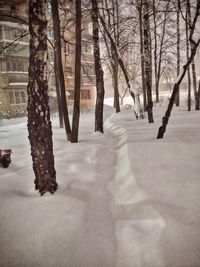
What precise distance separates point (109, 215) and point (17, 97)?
2793 cm

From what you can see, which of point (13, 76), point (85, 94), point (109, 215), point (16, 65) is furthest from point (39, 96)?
point (85, 94)

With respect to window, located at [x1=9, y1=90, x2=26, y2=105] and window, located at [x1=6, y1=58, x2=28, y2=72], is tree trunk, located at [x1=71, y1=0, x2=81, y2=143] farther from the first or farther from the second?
window, located at [x1=6, y1=58, x2=28, y2=72]

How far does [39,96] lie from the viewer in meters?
5.07

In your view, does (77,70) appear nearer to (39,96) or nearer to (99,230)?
(39,96)

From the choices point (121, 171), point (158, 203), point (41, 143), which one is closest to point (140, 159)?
point (121, 171)

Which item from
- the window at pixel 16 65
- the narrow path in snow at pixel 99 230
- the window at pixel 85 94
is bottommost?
the narrow path in snow at pixel 99 230

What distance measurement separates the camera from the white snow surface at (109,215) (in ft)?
12.8

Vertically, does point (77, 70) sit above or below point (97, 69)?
below

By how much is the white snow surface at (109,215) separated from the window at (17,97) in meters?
24.4

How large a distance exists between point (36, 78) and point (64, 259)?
9.58 ft

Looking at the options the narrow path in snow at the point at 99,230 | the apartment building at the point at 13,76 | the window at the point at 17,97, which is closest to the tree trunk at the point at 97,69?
the narrow path in snow at the point at 99,230

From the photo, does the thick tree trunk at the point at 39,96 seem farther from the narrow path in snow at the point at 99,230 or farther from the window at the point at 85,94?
the window at the point at 85,94

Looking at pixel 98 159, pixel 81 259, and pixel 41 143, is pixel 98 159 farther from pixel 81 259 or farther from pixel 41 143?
pixel 81 259

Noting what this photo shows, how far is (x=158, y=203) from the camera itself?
477 centimetres
